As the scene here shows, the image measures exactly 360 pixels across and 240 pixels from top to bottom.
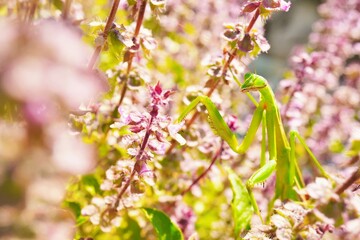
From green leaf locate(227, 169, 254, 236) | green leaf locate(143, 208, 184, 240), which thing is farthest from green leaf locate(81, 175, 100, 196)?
green leaf locate(227, 169, 254, 236)

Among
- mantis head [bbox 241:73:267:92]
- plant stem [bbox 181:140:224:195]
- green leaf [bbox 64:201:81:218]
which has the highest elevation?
mantis head [bbox 241:73:267:92]

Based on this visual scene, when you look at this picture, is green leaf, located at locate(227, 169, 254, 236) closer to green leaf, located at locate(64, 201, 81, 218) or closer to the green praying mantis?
the green praying mantis

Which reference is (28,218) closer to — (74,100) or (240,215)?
(74,100)

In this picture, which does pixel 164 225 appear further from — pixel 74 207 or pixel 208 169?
pixel 208 169

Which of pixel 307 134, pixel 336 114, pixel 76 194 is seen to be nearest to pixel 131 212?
pixel 76 194

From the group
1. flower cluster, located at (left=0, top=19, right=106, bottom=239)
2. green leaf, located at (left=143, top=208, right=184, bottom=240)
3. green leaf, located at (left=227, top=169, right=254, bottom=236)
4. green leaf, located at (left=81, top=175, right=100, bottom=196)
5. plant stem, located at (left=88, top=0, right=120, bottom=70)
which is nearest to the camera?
flower cluster, located at (left=0, top=19, right=106, bottom=239)

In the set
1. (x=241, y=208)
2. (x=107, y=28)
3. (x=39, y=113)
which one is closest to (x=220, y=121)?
(x=241, y=208)

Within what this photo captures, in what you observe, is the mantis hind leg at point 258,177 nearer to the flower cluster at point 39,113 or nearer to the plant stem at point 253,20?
the plant stem at point 253,20
